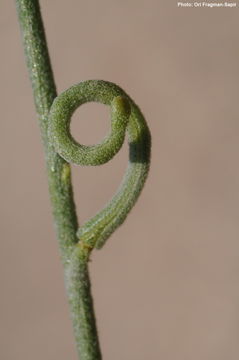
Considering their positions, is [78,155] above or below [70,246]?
above

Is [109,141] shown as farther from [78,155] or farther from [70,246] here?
[70,246]

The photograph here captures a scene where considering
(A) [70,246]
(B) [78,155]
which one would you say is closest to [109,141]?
(B) [78,155]

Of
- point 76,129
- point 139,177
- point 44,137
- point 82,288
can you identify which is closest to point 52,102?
point 44,137

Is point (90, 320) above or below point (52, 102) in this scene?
below

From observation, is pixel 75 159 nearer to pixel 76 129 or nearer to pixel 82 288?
pixel 82 288
